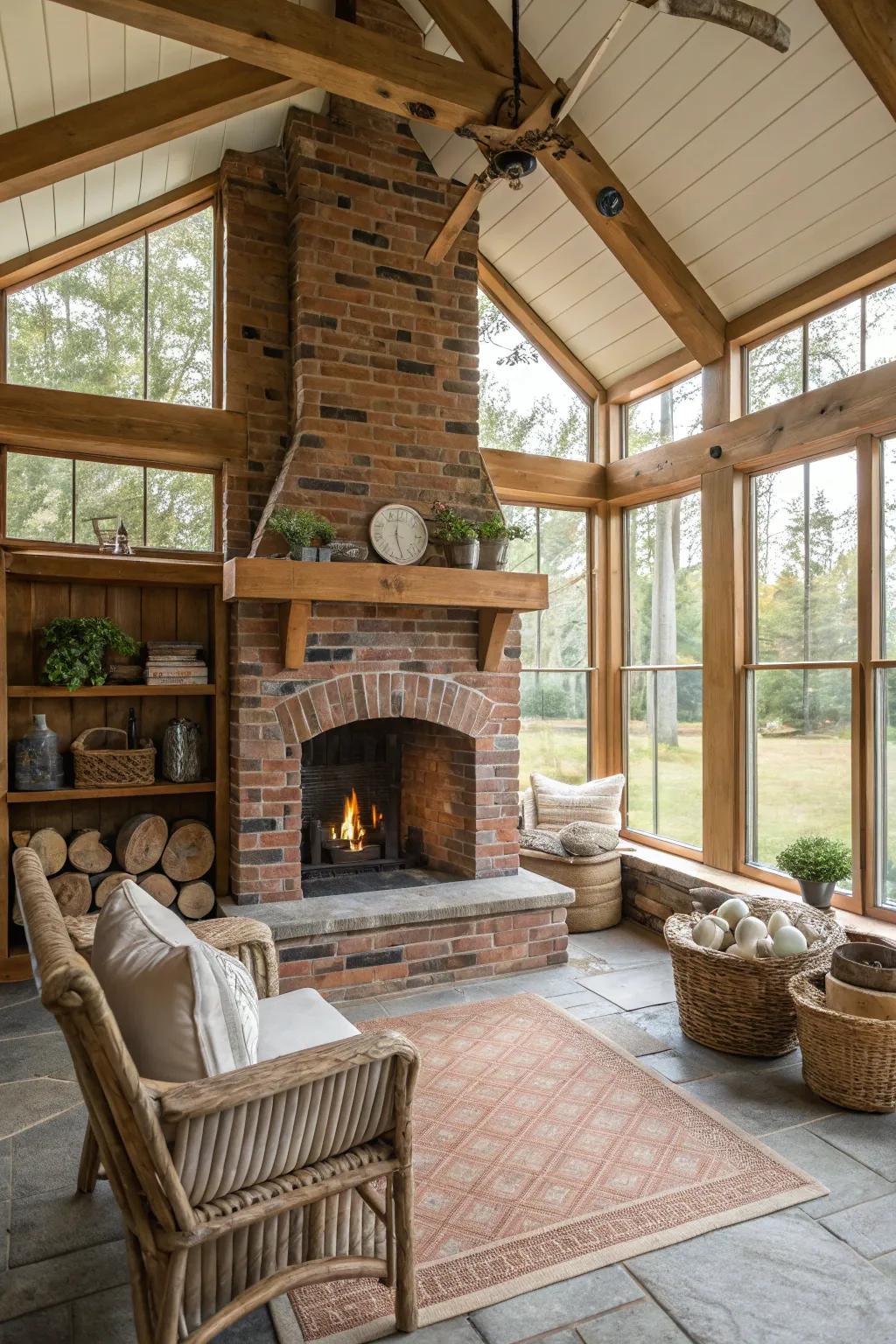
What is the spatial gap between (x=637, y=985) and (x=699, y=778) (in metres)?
1.37

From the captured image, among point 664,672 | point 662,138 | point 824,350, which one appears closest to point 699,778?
A: point 664,672

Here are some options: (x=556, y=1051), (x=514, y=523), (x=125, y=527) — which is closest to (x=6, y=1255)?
(x=556, y=1051)

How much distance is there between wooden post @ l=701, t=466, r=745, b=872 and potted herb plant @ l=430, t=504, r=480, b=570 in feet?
4.55

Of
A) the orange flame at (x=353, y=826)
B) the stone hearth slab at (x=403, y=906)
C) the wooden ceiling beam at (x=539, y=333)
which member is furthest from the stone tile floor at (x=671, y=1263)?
the wooden ceiling beam at (x=539, y=333)

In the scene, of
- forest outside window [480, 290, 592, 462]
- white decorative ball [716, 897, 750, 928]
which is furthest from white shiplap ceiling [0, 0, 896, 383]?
white decorative ball [716, 897, 750, 928]

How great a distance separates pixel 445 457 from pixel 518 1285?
3503 millimetres

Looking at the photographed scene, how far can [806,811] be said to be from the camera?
165 inches

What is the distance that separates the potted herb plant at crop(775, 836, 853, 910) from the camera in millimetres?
3746

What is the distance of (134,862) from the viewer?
4.12 m

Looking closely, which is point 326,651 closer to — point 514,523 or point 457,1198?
point 514,523

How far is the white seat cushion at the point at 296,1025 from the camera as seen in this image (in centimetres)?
215

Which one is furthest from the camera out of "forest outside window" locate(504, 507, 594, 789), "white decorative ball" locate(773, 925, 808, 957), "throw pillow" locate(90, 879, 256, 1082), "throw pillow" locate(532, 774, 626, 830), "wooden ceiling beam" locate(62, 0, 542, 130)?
"forest outside window" locate(504, 507, 594, 789)

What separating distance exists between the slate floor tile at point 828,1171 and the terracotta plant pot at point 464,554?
2.61 meters

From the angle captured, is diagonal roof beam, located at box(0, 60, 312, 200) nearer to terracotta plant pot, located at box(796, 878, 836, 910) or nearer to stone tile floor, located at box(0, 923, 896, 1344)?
stone tile floor, located at box(0, 923, 896, 1344)
